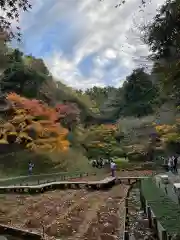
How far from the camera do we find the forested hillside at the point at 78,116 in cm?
2793

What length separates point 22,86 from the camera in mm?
41688

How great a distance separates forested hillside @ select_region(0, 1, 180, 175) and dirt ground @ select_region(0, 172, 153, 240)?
673cm

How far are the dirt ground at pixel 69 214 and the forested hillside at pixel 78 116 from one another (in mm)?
6735

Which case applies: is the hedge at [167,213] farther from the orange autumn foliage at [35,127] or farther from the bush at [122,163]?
the bush at [122,163]

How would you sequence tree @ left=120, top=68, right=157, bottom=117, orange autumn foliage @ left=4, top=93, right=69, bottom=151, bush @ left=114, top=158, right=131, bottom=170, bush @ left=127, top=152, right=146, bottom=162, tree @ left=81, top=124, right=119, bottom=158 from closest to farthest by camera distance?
orange autumn foliage @ left=4, top=93, right=69, bottom=151 → bush @ left=114, top=158, right=131, bottom=170 → bush @ left=127, top=152, right=146, bottom=162 → tree @ left=81, top=124, right=119, bottom=158 → tree @ left=120, top=68, right=157, bottom=117

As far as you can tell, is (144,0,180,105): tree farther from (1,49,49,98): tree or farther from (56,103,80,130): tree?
(1,49,49,98): tree

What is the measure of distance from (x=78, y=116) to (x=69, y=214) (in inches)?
1140

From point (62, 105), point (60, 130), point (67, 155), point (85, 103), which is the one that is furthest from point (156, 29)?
point (85, 103)

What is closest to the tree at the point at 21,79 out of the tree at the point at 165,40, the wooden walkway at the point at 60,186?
the wooden walkway at the point at 60,186

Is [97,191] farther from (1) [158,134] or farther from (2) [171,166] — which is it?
(1) [158,134]

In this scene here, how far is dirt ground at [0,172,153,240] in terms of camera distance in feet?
41.0

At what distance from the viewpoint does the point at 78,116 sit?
4431 centimetres

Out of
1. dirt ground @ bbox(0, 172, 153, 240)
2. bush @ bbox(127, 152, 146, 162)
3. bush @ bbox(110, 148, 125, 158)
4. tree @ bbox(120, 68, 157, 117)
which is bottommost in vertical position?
dirt ground @ bbox(0, 172, 153, 240)

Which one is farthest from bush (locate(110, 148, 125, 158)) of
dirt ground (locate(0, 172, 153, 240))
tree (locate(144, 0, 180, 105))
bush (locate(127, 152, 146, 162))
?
tree (locate(144, 0, 180, 105))
